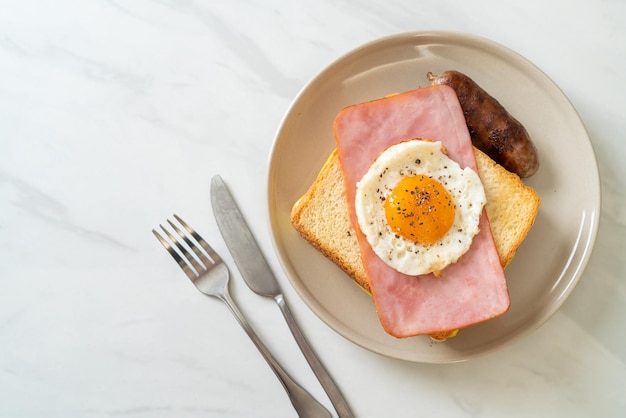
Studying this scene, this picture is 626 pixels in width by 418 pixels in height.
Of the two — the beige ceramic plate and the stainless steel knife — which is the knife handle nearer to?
the stainless steel knife

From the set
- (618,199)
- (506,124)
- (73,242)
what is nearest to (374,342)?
(506,124)

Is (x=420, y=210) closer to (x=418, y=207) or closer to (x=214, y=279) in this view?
(x=418, y=207)

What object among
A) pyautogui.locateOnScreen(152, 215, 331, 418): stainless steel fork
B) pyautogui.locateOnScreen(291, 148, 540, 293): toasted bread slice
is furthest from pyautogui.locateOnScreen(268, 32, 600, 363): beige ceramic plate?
pyautogui.locateOnScreen(152, 215, 331, 418): stainless steel fork

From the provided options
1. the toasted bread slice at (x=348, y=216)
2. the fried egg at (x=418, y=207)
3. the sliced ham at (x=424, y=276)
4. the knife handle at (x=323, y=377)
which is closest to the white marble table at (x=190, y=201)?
the knife handle at (x=323, y=377)

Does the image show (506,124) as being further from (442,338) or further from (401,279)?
(442,338)

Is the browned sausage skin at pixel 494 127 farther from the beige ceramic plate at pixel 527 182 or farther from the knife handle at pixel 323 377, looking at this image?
the knife handle at pixel 323 377

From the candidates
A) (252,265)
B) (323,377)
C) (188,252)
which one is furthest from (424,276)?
(188,252)

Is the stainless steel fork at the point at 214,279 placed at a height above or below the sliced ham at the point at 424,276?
below
